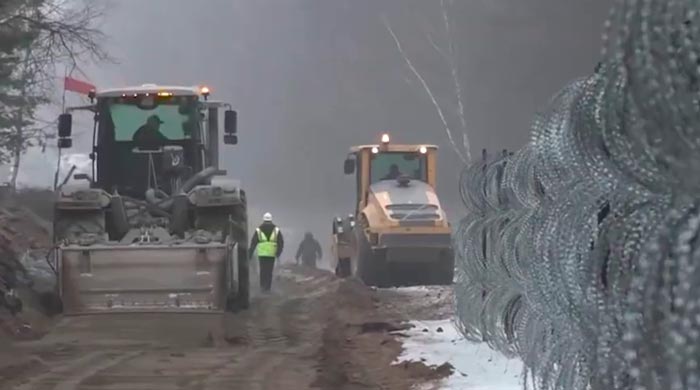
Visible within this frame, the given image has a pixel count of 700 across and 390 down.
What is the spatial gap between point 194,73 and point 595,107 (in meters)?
37.1

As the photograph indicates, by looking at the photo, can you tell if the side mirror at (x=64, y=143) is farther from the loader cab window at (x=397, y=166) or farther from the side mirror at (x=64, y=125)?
the loader cab window at (x=397, y=166)

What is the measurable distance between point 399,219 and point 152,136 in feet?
19.8

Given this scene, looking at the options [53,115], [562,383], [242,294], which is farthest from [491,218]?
[53,115]

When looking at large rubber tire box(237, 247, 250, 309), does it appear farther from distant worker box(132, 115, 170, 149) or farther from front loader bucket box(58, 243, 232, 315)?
distant worker box(132, 115, 170, 149)

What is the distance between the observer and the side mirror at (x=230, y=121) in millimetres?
14445

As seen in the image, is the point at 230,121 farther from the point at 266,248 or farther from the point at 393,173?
the point at 393,173

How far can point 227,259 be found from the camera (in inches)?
471

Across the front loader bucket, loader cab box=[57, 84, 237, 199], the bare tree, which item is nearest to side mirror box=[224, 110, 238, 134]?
loader cab box=[57, 84, 237, 199]

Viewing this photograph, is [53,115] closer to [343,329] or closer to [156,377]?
[343,329]

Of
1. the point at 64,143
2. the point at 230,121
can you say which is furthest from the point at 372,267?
the point at 64,143

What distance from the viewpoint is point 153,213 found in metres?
14.1

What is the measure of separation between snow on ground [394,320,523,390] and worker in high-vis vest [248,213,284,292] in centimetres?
599

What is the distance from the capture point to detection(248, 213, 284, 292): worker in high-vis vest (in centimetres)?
1861

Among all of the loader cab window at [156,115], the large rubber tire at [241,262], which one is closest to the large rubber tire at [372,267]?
the loader cab window at [156,115]
